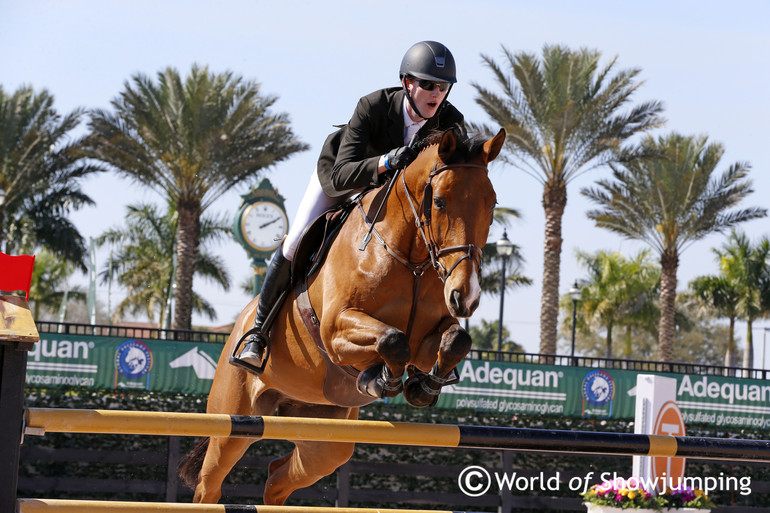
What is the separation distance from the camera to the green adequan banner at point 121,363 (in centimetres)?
1377

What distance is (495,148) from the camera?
413cm

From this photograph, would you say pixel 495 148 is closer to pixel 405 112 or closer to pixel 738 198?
pixel 405 112

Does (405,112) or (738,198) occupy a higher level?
(738,198)

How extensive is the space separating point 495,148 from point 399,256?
0.68 m

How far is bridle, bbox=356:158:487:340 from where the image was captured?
3.74 meters

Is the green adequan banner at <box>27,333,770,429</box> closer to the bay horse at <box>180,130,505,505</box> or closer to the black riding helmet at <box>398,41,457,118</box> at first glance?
the bay horse at <box>180,130,505,505</box>

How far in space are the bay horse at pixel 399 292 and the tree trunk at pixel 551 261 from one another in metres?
19.3

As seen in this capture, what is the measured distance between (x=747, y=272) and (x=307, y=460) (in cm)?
3306

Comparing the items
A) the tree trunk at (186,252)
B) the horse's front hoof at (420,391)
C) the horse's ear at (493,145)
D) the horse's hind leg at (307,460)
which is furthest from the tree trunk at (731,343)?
the horse's front hoof at (420,391)

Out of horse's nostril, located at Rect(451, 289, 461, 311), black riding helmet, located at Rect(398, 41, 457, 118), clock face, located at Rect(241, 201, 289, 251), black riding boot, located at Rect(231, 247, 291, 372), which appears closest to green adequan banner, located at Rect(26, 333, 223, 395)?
clock face, located at Rect(241, 201, 289, 251)

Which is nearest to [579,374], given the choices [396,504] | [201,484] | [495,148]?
[396,504]

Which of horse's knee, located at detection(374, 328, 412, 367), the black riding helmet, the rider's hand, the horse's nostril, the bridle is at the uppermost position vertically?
the black riding helmet

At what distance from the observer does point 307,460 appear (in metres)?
5.22

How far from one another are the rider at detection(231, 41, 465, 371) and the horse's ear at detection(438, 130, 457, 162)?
267mm
